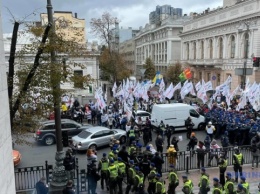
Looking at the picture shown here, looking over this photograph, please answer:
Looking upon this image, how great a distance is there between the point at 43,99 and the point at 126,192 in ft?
14.5

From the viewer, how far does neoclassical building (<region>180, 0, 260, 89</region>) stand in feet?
114

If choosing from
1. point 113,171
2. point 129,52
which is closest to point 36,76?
point 113,171

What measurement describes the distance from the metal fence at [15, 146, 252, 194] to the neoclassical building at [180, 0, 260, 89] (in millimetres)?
18129

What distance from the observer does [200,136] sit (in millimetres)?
18656

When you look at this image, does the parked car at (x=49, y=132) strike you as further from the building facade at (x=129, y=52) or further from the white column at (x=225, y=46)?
the building facade at (x=129, y=52)

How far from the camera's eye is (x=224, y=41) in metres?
41.2

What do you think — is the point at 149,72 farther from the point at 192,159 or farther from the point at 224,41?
the point at 192,159

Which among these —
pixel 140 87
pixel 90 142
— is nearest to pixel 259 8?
pixel 140 87

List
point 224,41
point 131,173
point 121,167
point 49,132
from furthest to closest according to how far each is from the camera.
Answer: point 224,41 → point 49,132 → point 121,167 → point 131,173

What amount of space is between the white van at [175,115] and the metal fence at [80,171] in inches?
232

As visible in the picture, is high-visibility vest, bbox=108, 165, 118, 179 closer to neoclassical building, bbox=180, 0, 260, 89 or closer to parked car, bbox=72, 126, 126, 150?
parked car, bbox=72, 126, 126, 150

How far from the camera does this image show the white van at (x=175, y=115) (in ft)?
62.2

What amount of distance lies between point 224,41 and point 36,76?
37457mm

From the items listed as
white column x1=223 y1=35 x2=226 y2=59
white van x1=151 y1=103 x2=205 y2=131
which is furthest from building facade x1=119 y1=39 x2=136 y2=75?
white van x1=151 y1=103 x2=205 y2=131
